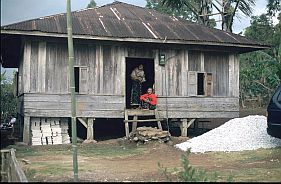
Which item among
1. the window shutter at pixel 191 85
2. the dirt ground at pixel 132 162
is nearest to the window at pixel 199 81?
the window shutter at pixel 191 85

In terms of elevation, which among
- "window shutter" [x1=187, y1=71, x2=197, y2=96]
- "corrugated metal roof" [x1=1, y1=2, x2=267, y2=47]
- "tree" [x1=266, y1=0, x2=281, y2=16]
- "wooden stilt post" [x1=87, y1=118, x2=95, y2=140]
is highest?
"tree" [x1=266, y1=0, x2=281, y2=16]

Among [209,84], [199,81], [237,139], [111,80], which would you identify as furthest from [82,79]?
[237,139]

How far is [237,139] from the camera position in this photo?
1405cm

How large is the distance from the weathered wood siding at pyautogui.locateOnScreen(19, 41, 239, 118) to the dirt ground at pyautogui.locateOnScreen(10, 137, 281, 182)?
1.54 meters

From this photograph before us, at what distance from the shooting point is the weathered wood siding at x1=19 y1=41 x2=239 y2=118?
1527 centimetres

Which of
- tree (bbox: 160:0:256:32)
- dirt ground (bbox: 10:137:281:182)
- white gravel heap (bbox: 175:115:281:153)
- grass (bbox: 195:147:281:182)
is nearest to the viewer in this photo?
grass (bbox: 195:147:281:182)

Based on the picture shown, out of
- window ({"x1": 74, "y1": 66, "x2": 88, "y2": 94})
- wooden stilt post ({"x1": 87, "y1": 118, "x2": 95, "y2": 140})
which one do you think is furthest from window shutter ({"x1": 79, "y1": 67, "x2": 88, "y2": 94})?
wooden stilt post ({"x1": 87, "y1": 118, "x2": 95, "y2": 140})

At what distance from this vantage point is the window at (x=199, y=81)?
17.3 m

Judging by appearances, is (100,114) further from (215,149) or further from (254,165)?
(254,165)

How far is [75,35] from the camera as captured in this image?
14.7 metres

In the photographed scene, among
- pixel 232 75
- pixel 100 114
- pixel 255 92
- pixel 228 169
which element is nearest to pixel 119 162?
pixel 228 169

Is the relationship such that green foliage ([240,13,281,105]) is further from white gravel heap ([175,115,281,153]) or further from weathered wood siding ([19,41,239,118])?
white gravel heap ([175,115,281,153])

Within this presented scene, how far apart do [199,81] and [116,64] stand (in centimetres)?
388

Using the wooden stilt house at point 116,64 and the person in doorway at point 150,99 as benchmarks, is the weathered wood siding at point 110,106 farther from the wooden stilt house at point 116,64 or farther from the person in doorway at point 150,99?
the person in doorway at point 150,99
